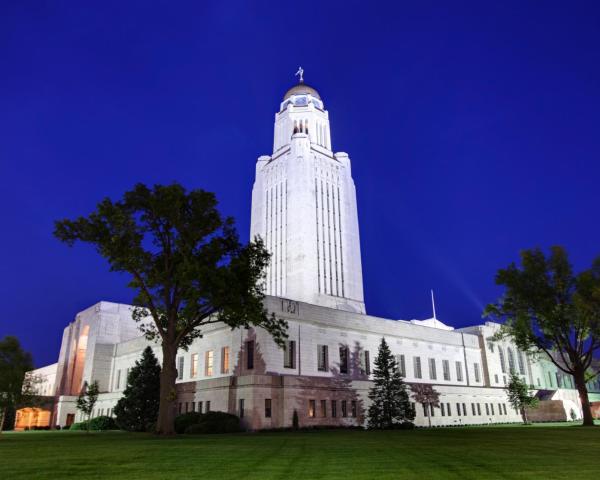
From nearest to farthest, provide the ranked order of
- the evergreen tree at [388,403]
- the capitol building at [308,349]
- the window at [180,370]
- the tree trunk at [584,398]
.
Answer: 1. the tree trunk at [584,398]
2. the evergreen tree at [388,403]
3. the capitol building at [308,349]
4. the window at [180,370]

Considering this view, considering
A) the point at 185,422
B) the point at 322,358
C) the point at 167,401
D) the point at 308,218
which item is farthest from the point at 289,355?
the point at 308,218

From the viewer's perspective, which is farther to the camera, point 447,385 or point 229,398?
point 447,385

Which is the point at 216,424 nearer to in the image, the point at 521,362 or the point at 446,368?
the point at 446,368

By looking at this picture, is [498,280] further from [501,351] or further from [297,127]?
[297,127]

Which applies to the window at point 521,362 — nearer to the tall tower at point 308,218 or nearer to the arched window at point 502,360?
the arched window at point 502,360

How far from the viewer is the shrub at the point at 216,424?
118 feet

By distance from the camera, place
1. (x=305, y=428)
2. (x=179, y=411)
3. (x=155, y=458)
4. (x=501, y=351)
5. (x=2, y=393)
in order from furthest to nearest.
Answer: (x=501, y=351)
(x=179, y=411)
(x=2, y=393)
(x=305, y=428)
(x=155, y=458)

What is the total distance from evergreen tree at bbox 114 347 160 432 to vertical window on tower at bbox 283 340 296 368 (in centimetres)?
1203

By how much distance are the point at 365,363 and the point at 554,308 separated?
20108 millimetres

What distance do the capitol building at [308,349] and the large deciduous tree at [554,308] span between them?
16260 millimetres

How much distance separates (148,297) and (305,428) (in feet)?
62.5

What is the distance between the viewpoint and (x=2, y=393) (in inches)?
1767

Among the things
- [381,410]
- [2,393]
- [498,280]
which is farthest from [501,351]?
[2,393]

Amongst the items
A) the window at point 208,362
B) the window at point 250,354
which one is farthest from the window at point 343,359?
the window at point 208,362
